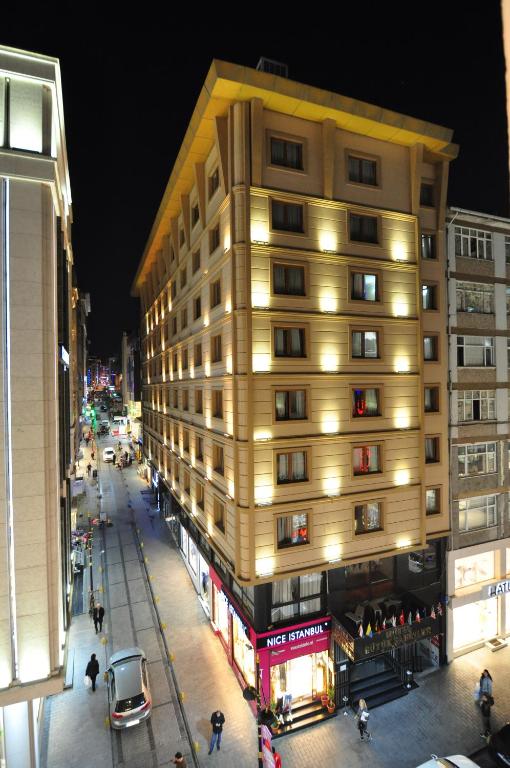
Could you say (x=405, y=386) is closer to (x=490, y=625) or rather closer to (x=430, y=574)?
(x=430, y=574)

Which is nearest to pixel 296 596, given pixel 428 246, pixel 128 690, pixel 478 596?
pixel 128 690

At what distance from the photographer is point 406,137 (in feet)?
65.4

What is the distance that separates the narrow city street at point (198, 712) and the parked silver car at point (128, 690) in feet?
1.98

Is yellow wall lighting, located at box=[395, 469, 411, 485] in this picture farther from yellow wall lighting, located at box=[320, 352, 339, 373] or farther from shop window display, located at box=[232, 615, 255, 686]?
shop window display, located at box=[232, 615, 255, 686]

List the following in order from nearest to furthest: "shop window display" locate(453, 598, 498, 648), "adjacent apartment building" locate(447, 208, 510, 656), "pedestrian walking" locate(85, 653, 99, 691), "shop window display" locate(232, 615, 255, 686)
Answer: "shop window display" locate(232, 615, 255, 686) → "pedestrian walking" locate(85, 653, 99, 691) → "adjacent apartment building" locate(447, 208, 510, 656) → "shop window display" locate(453, 598, 498, 648)

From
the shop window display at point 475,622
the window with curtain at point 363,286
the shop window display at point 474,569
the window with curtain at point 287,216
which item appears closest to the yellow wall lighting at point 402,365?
the window with curtain at point 363,286

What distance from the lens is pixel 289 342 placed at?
18.2 meters

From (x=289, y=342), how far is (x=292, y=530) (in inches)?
332

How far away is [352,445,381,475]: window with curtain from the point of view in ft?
63.6

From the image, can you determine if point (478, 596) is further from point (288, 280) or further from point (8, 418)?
point (8, 418)

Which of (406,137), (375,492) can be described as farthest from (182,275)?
(375,492)

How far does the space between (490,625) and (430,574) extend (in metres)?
5.78

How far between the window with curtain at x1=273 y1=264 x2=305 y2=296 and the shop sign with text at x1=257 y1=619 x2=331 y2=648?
50.2 ft

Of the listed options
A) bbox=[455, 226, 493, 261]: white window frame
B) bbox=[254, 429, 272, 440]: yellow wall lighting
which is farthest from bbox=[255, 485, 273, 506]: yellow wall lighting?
bbox=[455, 226, 493, 261]: white window frame
